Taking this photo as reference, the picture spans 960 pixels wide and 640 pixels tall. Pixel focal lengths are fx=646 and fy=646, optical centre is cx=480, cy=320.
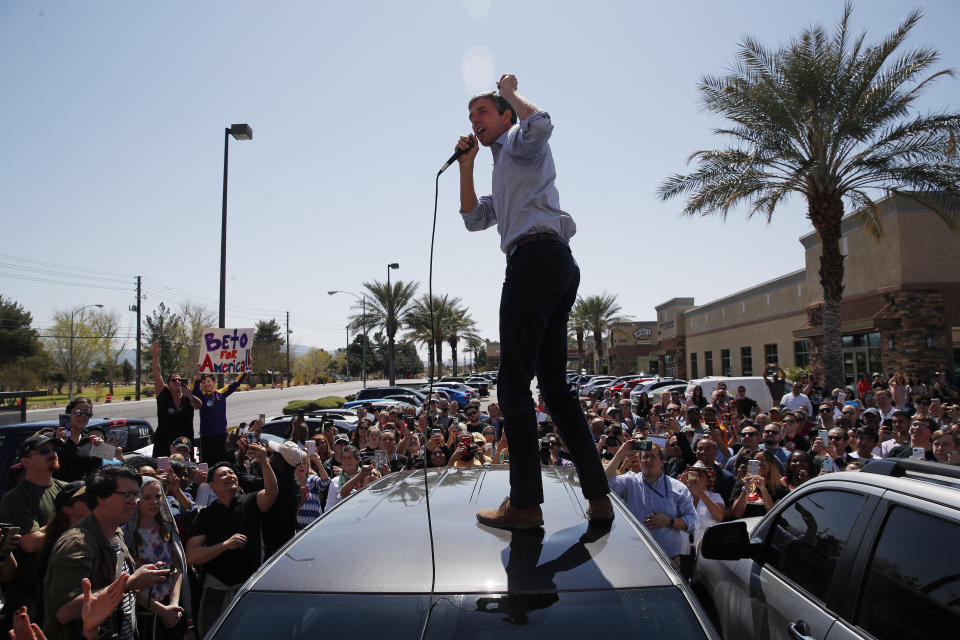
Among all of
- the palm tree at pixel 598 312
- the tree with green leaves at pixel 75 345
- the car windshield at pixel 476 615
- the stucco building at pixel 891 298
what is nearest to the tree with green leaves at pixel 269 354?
the tree with green leaves at pixel 75 345

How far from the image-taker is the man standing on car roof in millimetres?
2428

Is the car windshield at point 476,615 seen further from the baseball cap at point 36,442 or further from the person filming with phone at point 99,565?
the baseball cap at point 36,442

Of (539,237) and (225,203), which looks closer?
(539,237)

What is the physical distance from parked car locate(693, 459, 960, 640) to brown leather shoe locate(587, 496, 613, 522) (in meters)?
0.79

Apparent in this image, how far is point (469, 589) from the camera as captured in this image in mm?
1770

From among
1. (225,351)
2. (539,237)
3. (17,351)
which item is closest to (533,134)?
(539,237)

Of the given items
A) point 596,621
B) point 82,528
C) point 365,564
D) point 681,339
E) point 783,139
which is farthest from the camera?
point 681,339

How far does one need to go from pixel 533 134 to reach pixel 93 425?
8359 millimetres

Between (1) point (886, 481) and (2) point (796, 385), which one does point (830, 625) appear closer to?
(1) point (886, 481)

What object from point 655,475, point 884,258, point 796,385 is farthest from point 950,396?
point 655,475

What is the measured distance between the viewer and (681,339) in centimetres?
4956

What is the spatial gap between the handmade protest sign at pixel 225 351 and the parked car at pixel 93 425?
179 cm

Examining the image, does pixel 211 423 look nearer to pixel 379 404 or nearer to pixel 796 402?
pixel 796 402

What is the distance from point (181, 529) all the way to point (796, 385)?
11934 millimetres
